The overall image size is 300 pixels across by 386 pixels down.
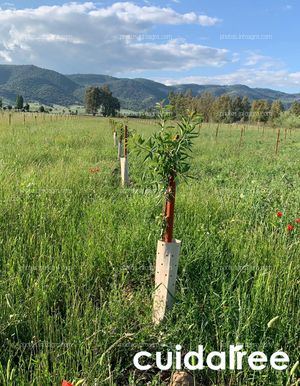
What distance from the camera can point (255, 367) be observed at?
1.98 metres

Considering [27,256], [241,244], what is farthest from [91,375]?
[241,244]

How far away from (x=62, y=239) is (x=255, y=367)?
202cm

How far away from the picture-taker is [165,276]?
235 cm

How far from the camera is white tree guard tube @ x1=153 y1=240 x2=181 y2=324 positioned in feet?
7.55

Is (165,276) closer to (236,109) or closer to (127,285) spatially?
(127,285)

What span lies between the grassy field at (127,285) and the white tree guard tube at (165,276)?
71mm

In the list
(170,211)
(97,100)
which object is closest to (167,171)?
(170,211)

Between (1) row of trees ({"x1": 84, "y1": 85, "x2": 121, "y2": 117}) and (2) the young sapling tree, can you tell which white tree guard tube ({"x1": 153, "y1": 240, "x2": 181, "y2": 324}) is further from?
(1) row of trees ({"x1": 84, "y1": 85, "x2": 121, "y2": 117})

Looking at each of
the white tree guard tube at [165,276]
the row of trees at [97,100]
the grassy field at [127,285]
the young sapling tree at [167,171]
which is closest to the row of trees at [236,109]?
the row of trees at [97,100]

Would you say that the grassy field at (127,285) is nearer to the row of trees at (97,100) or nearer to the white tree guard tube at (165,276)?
the white tree guard tube at (165,276)

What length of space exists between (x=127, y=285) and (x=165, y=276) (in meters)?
0.69

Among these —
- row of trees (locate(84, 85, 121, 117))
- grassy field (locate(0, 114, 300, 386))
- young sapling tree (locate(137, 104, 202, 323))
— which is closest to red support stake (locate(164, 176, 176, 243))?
young sapling tree (locate(137, 104, 202, 323))

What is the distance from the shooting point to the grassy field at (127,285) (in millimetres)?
2023

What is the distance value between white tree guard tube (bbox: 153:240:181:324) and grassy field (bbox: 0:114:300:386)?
0.23 feet
